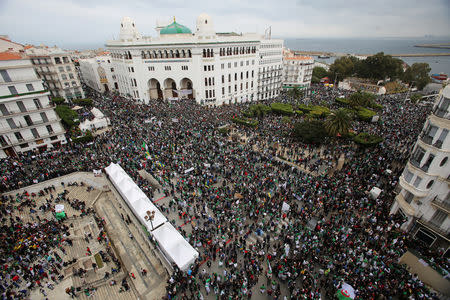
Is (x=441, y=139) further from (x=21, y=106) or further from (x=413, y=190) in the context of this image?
(x=21, y=106)

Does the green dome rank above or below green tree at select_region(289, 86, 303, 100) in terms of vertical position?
above

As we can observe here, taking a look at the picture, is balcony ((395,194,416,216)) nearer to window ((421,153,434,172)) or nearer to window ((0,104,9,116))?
window ((421,153,434,172))

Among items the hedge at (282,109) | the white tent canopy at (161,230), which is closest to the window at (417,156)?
the white tent canopy at (161,230)

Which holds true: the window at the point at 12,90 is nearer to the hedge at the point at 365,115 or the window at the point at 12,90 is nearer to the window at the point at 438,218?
the window at the point at 438,218

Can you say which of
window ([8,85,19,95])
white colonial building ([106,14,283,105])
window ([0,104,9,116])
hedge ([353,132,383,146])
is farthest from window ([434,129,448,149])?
window ([0,104,9,116])

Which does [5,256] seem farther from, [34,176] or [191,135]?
[191,135]

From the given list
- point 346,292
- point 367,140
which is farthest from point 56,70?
point 346,292
